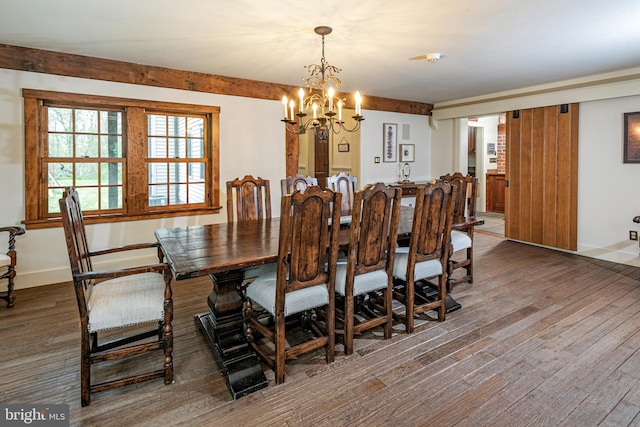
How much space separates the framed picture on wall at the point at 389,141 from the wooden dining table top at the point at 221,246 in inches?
134

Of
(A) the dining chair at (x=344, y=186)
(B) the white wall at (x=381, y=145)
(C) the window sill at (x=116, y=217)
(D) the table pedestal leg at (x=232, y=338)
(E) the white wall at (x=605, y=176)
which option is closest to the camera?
(D) the table pedestal leg at (x=232, y=338)

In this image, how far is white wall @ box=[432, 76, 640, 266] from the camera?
4.62m

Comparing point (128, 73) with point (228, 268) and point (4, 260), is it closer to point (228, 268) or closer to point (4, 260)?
point (4, 260)

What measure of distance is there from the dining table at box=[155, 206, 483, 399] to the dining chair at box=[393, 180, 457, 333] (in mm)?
162

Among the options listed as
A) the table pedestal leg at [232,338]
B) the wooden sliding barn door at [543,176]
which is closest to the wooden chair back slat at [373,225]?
the table pedestal leg at [232,338]

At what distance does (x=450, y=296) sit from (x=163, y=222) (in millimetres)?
3333

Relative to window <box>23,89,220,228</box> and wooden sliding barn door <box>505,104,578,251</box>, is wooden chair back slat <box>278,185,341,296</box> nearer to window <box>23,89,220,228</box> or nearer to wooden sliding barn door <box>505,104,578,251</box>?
window <box>23,89,220,228</box>

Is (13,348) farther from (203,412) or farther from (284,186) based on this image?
(284,186)

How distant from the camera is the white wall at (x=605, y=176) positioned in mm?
4617

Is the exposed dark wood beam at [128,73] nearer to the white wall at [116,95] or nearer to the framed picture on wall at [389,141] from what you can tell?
the white wall at [116,95]

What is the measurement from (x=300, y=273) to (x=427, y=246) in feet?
3.77

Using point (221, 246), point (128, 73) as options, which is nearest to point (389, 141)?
point (128, 73)

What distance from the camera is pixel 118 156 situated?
13.8 ft

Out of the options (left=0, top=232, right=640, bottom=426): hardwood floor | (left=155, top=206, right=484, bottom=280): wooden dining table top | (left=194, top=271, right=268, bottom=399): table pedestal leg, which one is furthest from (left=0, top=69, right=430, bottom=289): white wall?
(left=194, top=271, right=268, bottom=399): table pedestal leg
